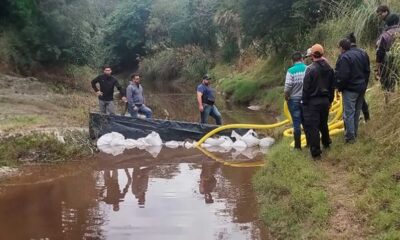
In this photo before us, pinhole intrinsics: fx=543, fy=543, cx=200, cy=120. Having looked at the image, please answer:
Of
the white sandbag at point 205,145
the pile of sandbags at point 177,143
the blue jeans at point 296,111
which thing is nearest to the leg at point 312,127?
Result: the blue jeans at point 296,111

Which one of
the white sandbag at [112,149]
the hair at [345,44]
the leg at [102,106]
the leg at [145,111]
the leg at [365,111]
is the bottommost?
the white sandbag at [112,149]

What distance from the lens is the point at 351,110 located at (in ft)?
28.0

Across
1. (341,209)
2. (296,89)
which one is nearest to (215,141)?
(296,89)

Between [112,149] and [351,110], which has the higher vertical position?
[351,110]

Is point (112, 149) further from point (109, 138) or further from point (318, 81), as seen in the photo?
point (318, 81)

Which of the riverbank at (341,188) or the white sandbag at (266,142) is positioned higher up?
the riverbank at (341,188)

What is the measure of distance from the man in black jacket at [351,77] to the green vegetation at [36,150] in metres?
5.87

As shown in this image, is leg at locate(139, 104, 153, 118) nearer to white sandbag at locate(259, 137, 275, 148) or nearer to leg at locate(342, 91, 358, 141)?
white sandbag at locate(259, 137, 275, 148)

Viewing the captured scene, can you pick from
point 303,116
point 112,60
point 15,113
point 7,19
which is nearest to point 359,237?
point 303,116

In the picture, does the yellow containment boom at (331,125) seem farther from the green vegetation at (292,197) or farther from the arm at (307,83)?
the arm at (307,83)

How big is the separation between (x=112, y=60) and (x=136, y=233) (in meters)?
61.9

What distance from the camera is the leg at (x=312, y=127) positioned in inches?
328

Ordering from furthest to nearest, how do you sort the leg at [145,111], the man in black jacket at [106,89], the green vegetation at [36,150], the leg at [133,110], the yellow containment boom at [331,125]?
the leg at [145,111], the leg at [133,110], the man in black jacket at [106,89], the green vegetation at [36,150], the yellow containment boom at [331,125]

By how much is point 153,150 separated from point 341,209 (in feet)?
22.8
